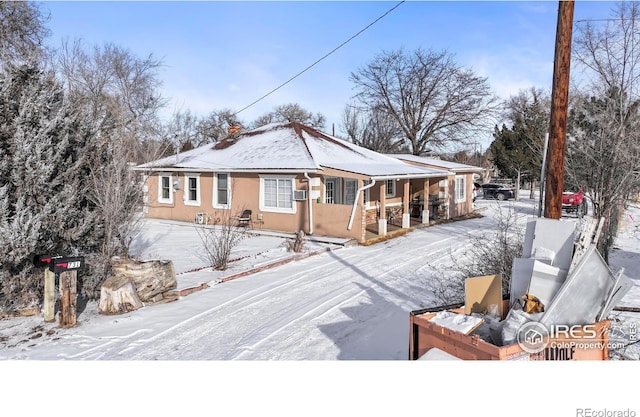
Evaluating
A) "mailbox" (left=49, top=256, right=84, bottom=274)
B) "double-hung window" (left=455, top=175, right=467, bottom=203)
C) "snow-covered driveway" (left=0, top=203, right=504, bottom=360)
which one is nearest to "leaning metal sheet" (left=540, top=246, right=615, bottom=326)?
"snow-covered driveway" (left=0, top=203, right=504, bottom=360)

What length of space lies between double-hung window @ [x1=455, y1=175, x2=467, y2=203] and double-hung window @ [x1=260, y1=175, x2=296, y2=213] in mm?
10130

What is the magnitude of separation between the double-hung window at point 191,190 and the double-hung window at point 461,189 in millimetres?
12604

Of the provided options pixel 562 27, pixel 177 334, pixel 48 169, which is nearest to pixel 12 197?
pixel 48 169

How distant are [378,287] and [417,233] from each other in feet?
25.9

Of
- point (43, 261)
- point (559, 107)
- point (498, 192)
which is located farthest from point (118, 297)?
point (498, 192)

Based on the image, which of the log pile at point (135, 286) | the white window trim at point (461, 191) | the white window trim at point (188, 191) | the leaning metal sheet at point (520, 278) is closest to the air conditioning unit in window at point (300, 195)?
the white window trim at point (188, 191)

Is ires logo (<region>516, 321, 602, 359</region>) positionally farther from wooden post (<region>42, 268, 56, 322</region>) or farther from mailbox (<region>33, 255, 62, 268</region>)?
wooden post (<region>42, 268, 56, 322</region>)

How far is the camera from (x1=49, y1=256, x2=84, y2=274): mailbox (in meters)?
6.15

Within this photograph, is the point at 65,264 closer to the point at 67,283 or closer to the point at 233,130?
the point at 67,283

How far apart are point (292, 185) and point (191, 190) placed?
564cm

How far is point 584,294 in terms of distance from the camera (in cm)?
402
